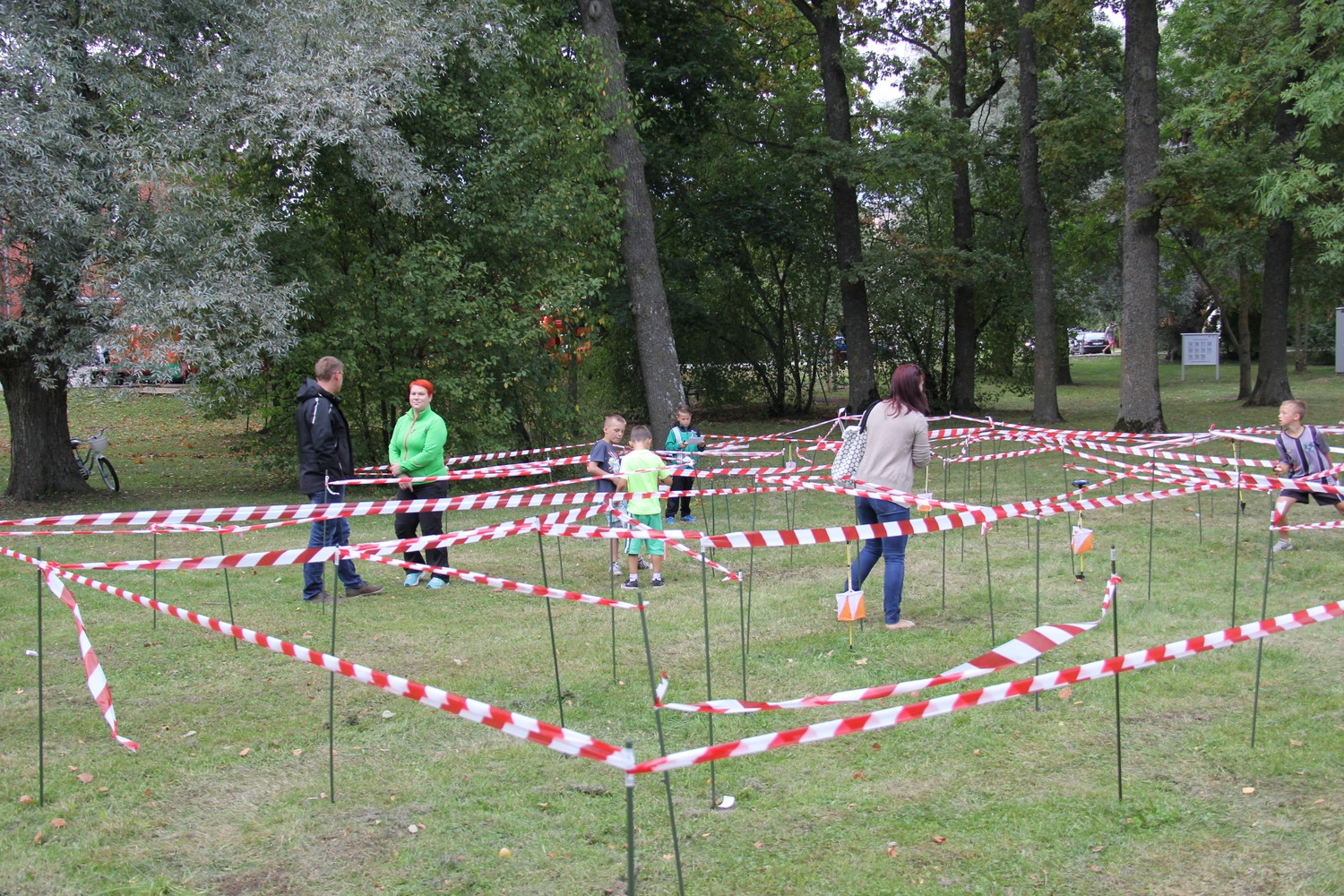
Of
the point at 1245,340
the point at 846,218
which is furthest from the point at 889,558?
the point at 1245,340

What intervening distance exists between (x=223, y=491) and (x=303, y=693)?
10.2m

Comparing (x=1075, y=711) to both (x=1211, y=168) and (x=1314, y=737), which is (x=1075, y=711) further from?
(x=1211, y=168)

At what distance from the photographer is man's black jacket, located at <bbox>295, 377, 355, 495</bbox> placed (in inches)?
322

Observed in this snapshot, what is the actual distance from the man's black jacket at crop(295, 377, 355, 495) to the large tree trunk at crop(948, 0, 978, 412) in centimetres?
1717

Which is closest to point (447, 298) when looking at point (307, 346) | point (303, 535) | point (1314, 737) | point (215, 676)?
point (307, 346)

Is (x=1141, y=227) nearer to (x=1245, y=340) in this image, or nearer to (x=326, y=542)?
(x=1245, y=340)

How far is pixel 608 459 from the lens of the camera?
30.3ft

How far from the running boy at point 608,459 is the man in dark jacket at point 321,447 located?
2038 mm

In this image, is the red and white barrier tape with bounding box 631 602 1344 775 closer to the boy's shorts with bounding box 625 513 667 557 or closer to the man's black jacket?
the boy's shorts with bounding box 625 513 667 557

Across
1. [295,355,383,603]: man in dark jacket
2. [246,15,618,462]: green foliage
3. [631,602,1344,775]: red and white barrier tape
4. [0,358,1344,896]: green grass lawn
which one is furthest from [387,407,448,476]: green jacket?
[246,15,618,462]: green foliage

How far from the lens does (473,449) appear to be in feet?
51.0

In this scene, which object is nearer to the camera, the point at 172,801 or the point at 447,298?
the point at 172,801

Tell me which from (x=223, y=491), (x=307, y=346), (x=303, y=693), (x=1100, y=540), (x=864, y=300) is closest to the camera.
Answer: (x=303, y=693)

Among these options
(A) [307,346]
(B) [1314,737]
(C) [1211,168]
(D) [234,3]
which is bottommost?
(B) [1314,737]
